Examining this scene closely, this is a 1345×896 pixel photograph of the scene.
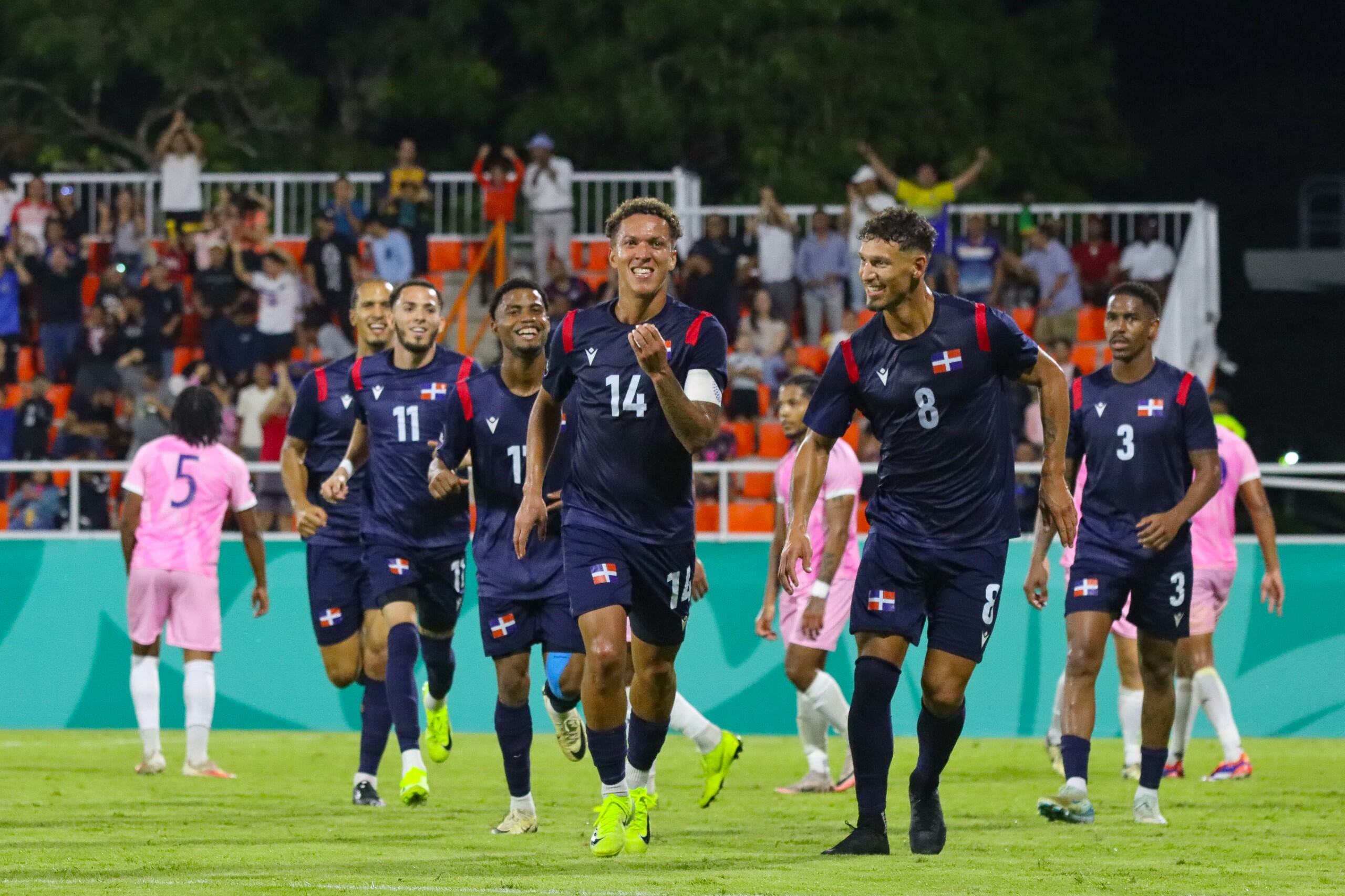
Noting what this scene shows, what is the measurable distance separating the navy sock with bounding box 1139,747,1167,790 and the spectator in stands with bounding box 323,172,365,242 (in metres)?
15.4

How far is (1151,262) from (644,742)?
1612 cm

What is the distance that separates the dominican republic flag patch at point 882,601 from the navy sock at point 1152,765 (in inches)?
88.0

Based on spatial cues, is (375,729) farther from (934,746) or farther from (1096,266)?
(1096,266)

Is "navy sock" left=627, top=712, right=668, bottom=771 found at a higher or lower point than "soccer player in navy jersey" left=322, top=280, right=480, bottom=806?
lower

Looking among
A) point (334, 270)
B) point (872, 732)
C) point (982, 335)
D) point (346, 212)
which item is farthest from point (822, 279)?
point (872, 732)

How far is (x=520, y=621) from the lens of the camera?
1030 centimetres

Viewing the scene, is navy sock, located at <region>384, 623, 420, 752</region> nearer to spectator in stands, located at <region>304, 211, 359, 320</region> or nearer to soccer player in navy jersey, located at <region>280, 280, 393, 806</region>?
soccer player in navy jersey, located at <region>280, 280, 393, 806</region>

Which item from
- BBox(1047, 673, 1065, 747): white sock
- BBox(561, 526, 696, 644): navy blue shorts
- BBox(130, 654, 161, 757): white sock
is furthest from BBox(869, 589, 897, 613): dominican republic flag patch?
BBox(130, 654, 161, 757): white sock

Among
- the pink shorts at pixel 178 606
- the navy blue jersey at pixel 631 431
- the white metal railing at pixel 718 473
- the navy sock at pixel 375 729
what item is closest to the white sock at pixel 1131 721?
the white metal railing at pixel 718 473

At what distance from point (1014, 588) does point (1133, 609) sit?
6.23 meters

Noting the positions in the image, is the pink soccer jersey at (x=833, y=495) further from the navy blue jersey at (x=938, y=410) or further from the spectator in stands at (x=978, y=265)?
the spectator in stands at (x=978, y=265)

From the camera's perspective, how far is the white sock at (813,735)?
12672mm

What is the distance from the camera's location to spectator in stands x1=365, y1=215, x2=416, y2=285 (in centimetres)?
2420

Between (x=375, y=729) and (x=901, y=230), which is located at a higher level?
(x=901, y=230)
